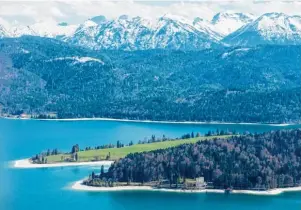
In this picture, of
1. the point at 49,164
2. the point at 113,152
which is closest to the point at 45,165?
the point at 49,164

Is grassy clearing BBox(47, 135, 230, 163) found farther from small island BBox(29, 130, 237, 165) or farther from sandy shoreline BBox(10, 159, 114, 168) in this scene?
sandy shoreline BBox(10, 159, 114, 168)

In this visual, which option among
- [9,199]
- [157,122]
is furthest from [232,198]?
[157,122]

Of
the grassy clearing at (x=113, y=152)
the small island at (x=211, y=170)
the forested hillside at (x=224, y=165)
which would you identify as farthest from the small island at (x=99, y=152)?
→ the forested hillside at (x=224, y=165)

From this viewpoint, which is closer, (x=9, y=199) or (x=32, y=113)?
(x=9, y=199)

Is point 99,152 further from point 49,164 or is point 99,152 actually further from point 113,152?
point 49,164

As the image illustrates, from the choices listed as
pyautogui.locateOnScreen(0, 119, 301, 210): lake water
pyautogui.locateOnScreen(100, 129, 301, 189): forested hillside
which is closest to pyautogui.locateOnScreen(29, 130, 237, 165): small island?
pyautogui.locateOnScreen(0, 119, 301, 210): lake water

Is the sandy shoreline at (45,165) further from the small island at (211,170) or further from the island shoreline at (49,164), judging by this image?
the small island at (211,170)

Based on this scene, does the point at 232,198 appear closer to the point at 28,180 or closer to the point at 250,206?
the point at 250,206
